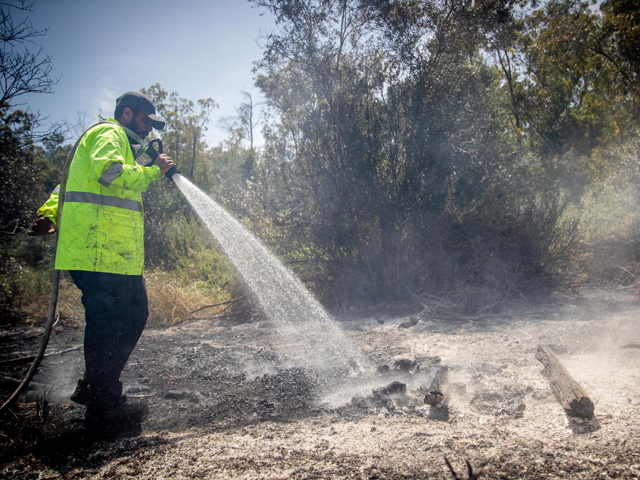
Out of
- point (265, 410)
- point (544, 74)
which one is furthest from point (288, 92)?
point (544, 74)

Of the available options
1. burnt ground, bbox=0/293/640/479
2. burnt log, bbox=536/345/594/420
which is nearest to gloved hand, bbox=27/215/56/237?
burnt ground, bbox=0/293/640/479

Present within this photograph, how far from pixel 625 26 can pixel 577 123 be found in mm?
8970

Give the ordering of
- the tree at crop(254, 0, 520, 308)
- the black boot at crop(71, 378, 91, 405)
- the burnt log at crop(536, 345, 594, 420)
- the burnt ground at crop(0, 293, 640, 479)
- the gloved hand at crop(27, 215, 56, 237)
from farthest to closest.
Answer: the tree at crop(254, 0, 520, 308) < the gloved hand at crop(27, 215, 56, 237) < the black boot at crop(71, 378, 91, 405) < the burnt log at crop(536, 345, 594, 420) < the burnt ground at crop(0, 293, 640, 479)

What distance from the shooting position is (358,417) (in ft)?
8.18

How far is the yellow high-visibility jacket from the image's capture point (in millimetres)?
2455

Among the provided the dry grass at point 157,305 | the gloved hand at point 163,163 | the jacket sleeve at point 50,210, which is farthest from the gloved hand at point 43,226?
the dry grass at point 157,305

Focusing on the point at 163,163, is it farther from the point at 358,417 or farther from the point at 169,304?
the point at 169,304

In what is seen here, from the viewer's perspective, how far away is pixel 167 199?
40.8 feet

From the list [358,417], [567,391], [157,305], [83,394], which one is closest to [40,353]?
[83,394]

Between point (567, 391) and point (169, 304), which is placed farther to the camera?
point (169, 304)

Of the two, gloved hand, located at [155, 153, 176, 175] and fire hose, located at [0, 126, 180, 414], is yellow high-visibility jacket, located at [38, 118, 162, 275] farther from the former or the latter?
gloved hand, located at [155, 153, 176, 175]

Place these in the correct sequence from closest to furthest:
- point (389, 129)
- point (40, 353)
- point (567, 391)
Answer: point (567, 391)
point (40, 353)
point (389, 129)

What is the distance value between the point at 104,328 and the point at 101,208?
0.81 metres

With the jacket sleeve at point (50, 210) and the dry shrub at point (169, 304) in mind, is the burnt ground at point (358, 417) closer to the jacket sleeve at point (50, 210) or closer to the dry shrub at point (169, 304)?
the jacket sleeve at point (50, 210)
